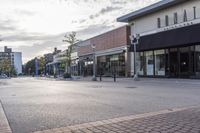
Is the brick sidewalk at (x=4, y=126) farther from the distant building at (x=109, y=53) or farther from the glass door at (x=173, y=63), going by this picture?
the distant building at (x=109, y=53)

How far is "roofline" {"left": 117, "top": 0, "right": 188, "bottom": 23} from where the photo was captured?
37.5 meters

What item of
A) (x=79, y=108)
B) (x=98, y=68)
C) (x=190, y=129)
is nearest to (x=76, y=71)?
(x=98, y=68)

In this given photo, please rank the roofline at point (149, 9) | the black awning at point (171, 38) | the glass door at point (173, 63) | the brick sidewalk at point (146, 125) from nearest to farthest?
1. the brick sidewalk at point (146, 125)
2. the black awning at point (171, 38)
3. the roofline at point (149, 9)
4. the glass door at point (173, 63)

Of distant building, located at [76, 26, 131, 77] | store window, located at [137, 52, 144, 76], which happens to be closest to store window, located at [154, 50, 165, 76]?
store window, located at [137, 52, 144, 76]

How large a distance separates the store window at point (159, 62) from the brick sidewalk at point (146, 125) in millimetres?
31898

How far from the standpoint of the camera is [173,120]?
27.7 feet

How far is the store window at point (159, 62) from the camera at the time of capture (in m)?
40.9

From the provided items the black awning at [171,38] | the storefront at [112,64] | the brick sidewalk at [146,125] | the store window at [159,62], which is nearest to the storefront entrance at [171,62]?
the store window at [159,62]

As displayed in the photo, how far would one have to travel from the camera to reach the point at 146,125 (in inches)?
311

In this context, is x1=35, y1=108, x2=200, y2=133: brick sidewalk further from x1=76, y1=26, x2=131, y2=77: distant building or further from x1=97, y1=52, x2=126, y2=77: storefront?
x1=97, y1=52, x2=126, y2=77: storefront

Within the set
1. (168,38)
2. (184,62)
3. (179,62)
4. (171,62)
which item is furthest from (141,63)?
(184,62)

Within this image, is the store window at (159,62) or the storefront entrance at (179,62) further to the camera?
the store window at (159,62)

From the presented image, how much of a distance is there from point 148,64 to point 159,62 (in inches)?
113

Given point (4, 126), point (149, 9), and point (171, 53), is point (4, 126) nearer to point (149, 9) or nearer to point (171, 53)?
point (171, 53)
